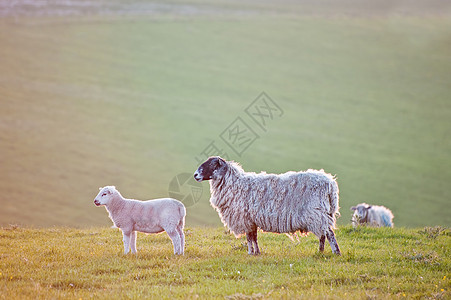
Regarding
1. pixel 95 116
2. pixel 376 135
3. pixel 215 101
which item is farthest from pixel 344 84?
pixel 95 116

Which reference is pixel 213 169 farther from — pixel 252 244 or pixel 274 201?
pixel 252 244

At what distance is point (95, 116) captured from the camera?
47.7 m

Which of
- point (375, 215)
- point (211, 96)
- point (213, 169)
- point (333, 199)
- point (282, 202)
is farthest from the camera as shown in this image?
point (211, 96)

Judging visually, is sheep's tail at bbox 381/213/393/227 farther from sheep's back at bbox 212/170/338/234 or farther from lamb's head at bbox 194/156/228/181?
lamb's head at bbox 194/156/228/181

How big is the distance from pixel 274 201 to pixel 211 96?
1810 inches

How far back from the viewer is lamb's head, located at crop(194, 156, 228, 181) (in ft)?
36.2

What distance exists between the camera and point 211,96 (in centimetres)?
5566

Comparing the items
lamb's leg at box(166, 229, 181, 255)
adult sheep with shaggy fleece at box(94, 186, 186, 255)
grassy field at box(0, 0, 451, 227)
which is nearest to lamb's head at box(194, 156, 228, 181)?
adult sheep with shaggy fleece at box(94, 186, 186, 255)

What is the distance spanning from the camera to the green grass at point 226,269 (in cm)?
744

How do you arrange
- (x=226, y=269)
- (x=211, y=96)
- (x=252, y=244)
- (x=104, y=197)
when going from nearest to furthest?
(x=226, y=269) → (x=252, y=244) → (x=104, y=197) → (x=211, y=96)

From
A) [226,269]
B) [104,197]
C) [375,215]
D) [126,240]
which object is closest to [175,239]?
[126,240]

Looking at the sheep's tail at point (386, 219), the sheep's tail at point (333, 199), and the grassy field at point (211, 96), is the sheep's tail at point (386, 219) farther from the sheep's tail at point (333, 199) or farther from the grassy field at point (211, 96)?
the grassy field at point (211, 96)

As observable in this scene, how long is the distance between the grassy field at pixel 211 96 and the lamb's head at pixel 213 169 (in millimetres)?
21158

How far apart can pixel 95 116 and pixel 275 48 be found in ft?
85.7
